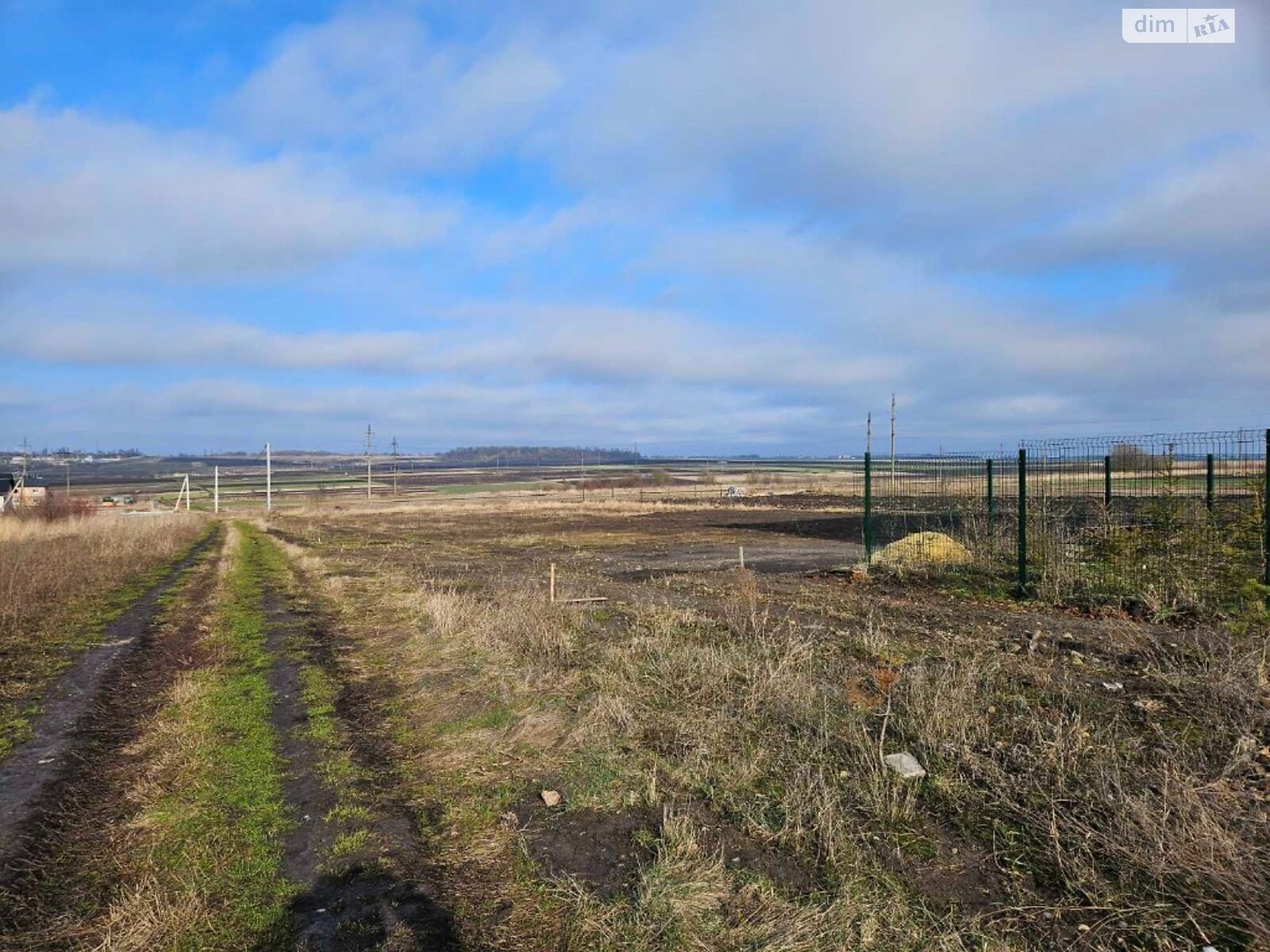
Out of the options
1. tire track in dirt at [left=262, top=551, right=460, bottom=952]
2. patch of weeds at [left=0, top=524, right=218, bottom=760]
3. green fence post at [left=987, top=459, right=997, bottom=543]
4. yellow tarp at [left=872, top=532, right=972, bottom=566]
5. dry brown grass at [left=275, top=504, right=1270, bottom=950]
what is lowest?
patch of weeds at [left=0, top=524, right=218, bottom=760]

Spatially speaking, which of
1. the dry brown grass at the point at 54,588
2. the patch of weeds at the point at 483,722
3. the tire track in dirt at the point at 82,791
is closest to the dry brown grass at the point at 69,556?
the dry brown grass at the point at 54,588

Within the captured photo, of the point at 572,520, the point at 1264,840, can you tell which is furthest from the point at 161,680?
the point at 572,520

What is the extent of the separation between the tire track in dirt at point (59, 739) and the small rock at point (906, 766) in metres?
5.18

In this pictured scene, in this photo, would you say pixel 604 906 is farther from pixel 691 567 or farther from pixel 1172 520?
pixel 691 567

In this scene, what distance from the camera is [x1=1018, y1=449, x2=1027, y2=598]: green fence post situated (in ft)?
40.4

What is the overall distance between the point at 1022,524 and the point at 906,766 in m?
8.49

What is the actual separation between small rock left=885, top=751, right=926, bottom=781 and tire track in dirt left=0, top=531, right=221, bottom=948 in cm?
452

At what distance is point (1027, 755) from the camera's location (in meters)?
5.15

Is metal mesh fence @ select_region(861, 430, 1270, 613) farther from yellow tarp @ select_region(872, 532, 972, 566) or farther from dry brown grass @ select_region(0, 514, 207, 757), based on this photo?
dry brown grass @ select_region(0, 514, 207, 757)

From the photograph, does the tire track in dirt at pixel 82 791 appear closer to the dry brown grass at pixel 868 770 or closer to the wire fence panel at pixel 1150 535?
the dry brown grass at pixel 868 770

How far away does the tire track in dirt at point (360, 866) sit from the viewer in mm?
3650

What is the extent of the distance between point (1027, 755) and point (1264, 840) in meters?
1.33

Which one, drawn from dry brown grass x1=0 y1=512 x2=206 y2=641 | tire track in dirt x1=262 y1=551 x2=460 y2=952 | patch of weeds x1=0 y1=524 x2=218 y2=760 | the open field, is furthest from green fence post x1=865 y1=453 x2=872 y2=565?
dry brown grass x1=0 y1=512 x2=206 y2=641

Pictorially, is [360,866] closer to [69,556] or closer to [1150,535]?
[1150,535]
